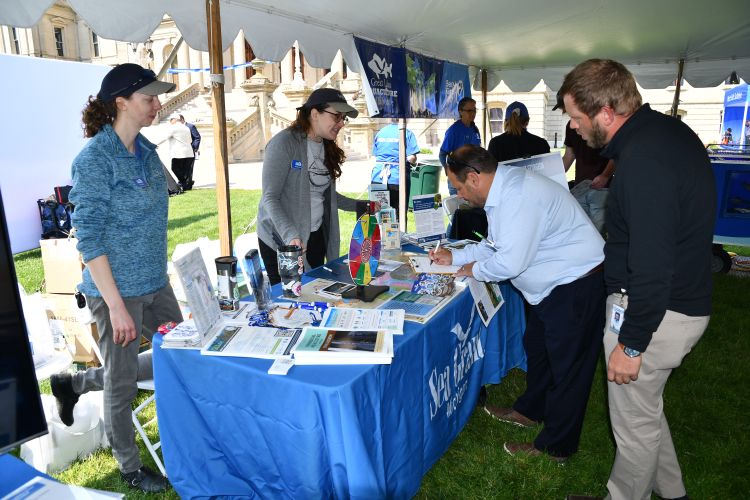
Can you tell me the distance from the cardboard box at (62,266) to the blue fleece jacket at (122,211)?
1540 mm

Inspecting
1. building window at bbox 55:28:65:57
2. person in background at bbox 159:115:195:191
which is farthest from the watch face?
building window at bbox 55:28:65:57

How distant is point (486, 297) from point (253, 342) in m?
1.23

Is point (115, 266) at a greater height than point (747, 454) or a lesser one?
greater

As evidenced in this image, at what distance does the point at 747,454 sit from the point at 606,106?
6.79 ft

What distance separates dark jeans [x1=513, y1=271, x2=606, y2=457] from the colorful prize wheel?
2.54 ft

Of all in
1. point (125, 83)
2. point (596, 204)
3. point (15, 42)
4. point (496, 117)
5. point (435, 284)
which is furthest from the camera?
point (15, 42)

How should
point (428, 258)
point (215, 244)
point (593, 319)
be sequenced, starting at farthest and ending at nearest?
point (215, 244)
point (428, 258)
point (593, 319)

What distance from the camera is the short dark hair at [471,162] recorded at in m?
2.07

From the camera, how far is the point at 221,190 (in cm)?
328

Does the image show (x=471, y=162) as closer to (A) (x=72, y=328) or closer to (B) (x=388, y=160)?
(A) (x=72, y=328)

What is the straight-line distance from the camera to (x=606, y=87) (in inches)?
60.9

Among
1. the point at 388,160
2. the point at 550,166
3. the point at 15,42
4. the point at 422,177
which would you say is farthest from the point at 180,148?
the point at 15,42

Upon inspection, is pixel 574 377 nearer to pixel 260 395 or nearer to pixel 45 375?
pixel 260 395

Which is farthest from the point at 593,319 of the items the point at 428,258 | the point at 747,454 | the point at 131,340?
the point at 131,340
